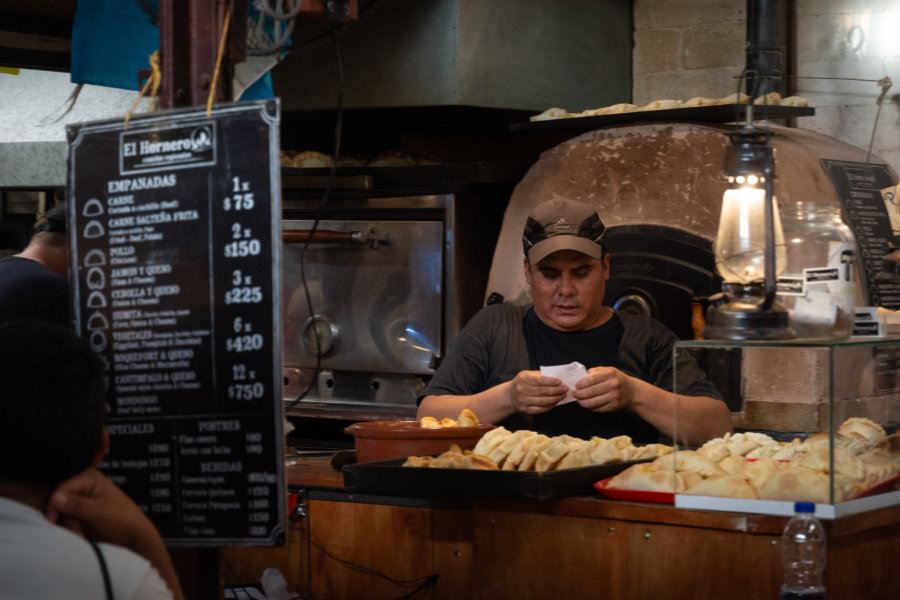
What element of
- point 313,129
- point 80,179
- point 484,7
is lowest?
point 80,179

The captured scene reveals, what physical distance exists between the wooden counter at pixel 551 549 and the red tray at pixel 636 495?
3 centimetres

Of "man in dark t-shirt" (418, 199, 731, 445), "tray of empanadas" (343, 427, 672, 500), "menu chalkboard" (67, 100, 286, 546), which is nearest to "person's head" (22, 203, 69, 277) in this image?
"man in dark t-shirt" (418, 199, 731, 445)

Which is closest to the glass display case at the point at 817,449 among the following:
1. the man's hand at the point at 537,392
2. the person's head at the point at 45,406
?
the man's hand at the point at 537,392

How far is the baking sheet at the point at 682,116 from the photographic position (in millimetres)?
4477

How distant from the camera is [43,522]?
5.40 feet

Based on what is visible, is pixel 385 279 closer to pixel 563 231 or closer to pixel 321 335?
pixel 321 335

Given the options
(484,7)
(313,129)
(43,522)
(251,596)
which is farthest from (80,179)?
(313,129)

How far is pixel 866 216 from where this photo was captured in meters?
4.55

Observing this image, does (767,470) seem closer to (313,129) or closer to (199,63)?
(199,63)

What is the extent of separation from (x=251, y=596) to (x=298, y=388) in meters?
2.57

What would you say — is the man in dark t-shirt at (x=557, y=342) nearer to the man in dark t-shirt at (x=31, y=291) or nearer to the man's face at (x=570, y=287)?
the man's face at (x=570, y=287)

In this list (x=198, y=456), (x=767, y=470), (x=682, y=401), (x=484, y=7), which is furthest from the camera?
(x=484, y=7)

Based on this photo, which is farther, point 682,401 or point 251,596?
point 251,596

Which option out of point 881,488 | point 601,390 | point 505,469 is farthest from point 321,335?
point 881,488
